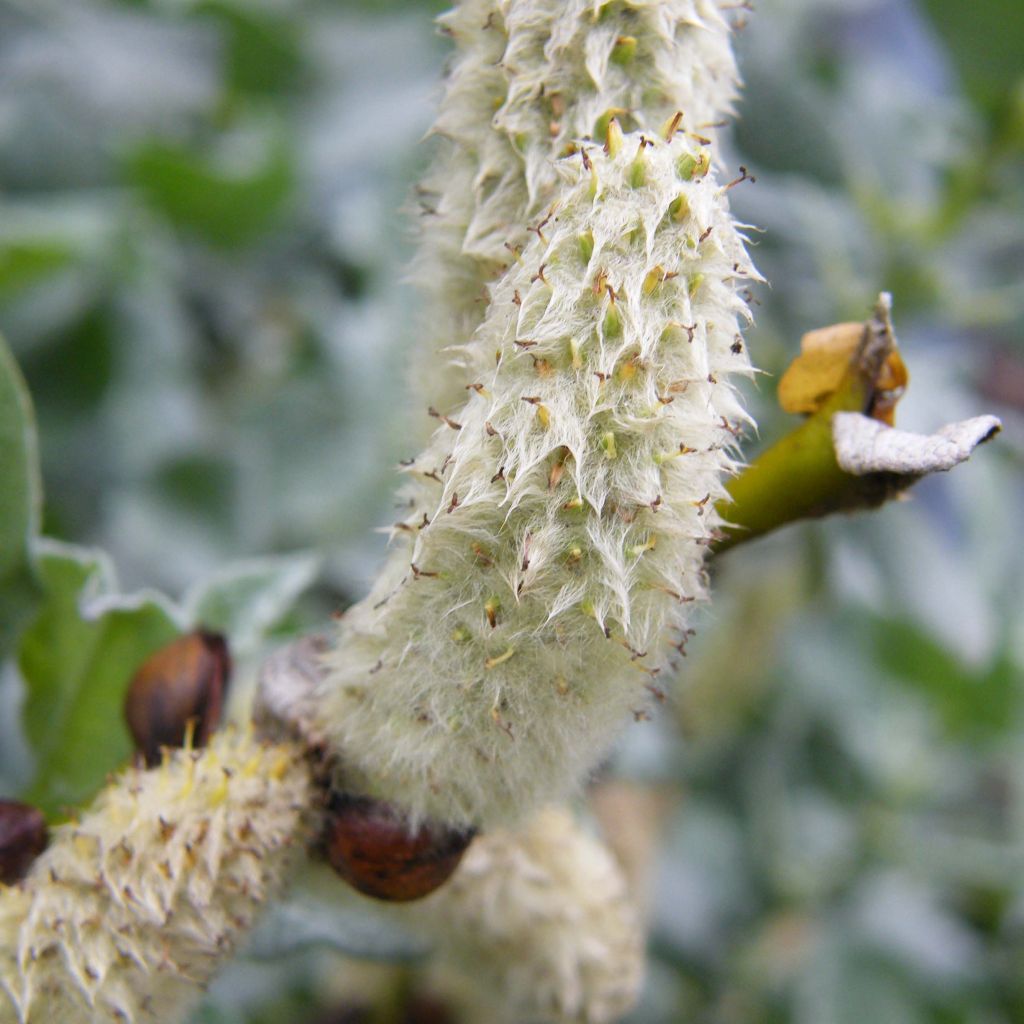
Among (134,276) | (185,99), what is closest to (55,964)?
(134,276)

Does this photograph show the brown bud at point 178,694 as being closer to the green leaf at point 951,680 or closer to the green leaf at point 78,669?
the green leaf at point 78,669

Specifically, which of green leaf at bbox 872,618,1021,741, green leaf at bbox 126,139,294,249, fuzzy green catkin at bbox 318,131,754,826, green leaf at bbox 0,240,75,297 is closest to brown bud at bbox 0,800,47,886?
fuzzy green catkin at bbox 318,131,754,826

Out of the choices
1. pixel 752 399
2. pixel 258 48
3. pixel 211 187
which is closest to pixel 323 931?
pixel 752 399

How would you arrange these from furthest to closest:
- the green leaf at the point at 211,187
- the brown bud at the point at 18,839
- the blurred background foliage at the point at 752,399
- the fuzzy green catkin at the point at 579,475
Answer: the green leaf at the point at 211,187
the blurred background foliage at the point at 752,399
the brown bud at the point at 18,839
the fuzzy green catkin at the point at 579,475

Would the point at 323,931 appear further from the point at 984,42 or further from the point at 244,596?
the point at 984,42

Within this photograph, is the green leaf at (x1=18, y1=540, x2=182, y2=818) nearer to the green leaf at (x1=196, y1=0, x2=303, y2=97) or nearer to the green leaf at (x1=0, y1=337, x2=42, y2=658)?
the green leaf at (x1=0, y1=337, x2=42, y2=658)

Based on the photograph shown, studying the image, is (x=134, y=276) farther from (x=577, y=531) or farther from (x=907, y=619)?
(x=907, y=619)

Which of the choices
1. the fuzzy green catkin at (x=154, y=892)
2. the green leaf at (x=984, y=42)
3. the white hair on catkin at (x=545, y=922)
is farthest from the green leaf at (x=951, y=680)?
the fuzzy green catkin at (x=154, y=892)
